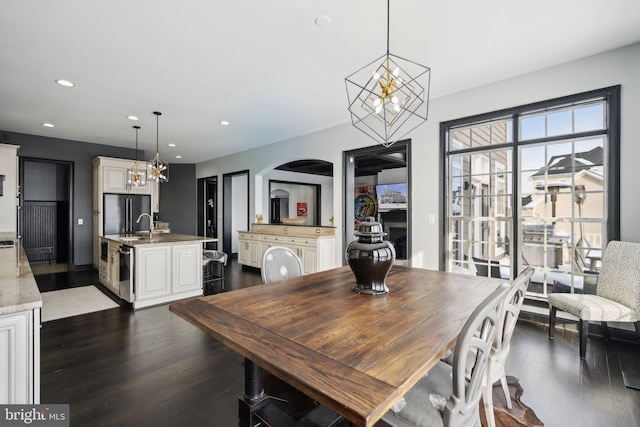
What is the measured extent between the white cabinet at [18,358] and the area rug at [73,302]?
2700 mm

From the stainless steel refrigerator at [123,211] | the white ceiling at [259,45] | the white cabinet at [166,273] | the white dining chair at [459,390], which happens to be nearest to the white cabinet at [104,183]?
the stainless steel refrigerator at [123,211]

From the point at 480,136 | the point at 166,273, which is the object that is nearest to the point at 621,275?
the point at 480,136

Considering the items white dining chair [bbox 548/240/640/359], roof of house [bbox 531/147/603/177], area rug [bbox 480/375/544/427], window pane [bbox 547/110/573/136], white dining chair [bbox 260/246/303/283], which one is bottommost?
area rug [bbox 480/375/544/427]

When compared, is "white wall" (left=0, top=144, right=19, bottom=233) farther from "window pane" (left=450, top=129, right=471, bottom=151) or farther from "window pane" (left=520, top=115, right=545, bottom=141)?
"window pane" (left=520, top=115, right=545, bottom=141)

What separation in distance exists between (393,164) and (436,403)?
6511mm

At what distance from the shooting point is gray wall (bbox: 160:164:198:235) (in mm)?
8688

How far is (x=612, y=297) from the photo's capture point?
8.48 ft

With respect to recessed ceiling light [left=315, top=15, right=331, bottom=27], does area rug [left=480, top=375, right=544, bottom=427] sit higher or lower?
lower

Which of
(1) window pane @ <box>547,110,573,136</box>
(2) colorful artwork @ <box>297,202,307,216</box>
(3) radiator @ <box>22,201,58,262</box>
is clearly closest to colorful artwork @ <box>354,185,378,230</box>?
(2) colorful artwork @ <box>297,202,307,216</box>

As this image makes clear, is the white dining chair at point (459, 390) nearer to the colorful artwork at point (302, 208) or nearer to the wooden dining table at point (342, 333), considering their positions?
the wooden dining table at point (342, 333)

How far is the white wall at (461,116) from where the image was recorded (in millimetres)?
2662

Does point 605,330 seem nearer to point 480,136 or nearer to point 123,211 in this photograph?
point 480,136

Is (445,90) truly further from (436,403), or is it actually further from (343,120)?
(436,403)

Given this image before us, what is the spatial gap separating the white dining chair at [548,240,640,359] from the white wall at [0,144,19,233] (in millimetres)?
7466
